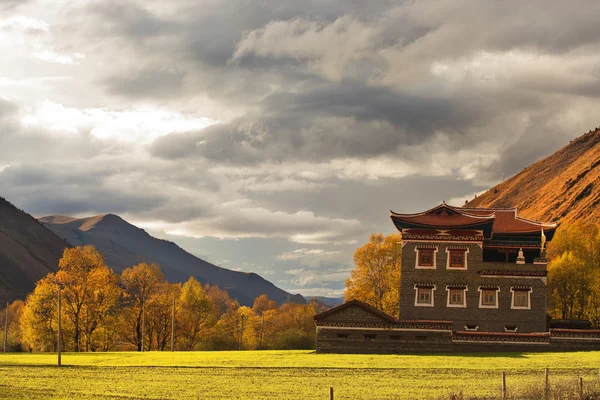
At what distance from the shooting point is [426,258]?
81.9 meters

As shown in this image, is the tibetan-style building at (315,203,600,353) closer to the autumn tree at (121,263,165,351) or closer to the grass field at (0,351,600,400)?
the grass field at (0,351,600,400)

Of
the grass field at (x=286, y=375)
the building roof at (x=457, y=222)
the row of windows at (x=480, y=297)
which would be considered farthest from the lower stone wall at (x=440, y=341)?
the building roof at (x=457, y=222)

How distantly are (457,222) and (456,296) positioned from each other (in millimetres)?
8166

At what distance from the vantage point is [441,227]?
80.9m

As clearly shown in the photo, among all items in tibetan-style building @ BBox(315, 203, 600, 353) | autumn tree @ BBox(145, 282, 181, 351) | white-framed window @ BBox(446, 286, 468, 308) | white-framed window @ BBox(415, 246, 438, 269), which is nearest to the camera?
tibetan-style building @ BBox(315, 203, 600, 353)

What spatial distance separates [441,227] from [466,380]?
35832mm

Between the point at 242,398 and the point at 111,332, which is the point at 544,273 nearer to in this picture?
the point at 242,398

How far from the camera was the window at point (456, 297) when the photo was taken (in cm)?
8100

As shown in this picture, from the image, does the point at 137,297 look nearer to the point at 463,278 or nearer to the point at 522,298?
the point at 463,278

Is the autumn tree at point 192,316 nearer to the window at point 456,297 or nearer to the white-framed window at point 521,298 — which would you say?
the window at point 456,297

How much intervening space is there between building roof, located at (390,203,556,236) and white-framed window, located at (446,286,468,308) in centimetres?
690

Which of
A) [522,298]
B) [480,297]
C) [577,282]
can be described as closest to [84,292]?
[480,297]

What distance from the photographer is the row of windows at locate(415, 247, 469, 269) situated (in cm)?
8119

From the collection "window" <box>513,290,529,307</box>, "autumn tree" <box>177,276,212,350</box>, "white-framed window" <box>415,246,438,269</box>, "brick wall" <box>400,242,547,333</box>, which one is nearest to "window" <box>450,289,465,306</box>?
"brick wall" <box>400,242,547,333</box>
